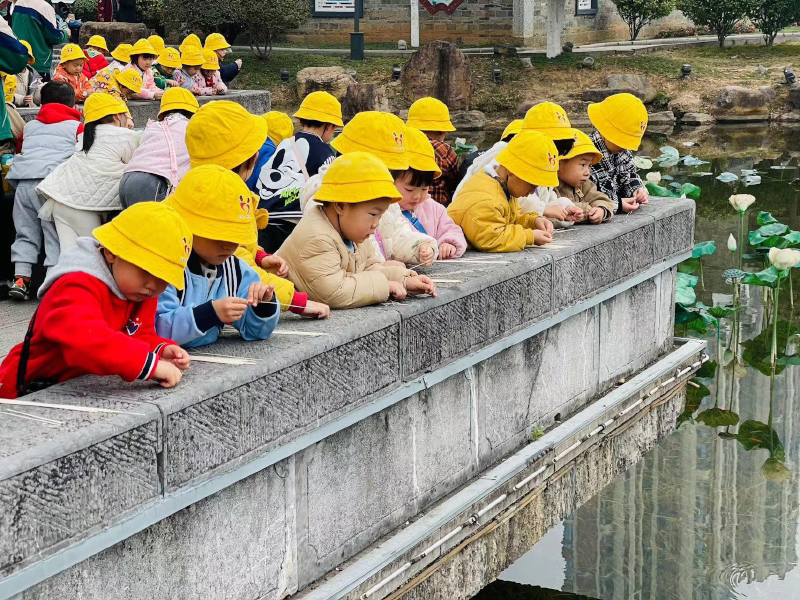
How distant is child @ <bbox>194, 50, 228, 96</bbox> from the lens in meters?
10.7

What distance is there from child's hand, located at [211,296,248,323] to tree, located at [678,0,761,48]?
80.6 feet

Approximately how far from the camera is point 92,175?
5.36 metres

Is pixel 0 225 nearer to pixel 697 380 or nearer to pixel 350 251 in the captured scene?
pixel 350 251

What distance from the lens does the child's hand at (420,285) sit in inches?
151

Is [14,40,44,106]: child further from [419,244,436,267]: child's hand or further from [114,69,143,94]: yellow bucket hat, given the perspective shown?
[419,244,436,267]: child's hand

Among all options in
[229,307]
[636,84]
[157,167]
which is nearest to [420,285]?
[229,307]

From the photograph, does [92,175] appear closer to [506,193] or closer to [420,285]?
[506,193]

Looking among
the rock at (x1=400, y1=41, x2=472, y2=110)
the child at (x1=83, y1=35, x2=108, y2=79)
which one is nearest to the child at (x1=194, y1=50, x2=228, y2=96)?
the child at (x1=83, y1=35, x2=108, y2=79)

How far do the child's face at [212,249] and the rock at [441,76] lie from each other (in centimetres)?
1895

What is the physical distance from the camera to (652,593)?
5.60 metres

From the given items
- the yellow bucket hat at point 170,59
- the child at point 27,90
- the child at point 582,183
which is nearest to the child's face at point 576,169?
the child at point 582,183

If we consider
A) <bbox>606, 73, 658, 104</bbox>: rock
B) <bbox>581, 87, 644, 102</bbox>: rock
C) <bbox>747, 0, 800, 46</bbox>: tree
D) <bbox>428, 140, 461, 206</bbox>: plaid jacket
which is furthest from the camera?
<bbox>747, 0, 800, 46</bbox>: tree

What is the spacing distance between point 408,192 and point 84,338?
1.86 meters

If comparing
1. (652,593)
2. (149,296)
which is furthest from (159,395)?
(652,593)
